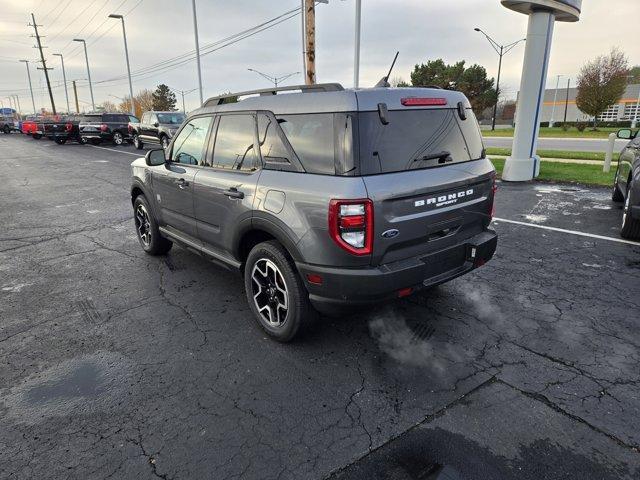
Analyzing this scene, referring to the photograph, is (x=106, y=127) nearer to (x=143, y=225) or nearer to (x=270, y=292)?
(x=143, y=225)

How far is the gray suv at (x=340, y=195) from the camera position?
9.41ft

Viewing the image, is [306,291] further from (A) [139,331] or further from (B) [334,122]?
(A) [139,331]

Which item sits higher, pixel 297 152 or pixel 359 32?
pixel 359 32

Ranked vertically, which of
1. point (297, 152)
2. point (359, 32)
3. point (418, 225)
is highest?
point (359, 32)

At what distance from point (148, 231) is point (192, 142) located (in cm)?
180

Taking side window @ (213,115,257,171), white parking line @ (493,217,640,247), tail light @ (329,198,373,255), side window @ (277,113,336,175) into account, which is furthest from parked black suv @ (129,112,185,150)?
tail light @ (329,198,373,255)

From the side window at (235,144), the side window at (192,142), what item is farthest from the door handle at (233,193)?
the side window at (192,142)

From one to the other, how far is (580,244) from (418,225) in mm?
4005

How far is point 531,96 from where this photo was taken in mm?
10586

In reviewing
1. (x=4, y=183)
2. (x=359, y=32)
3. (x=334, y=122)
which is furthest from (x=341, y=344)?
(x=359, y=32)

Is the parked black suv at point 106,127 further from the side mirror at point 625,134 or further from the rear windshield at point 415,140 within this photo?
the rear windshield at point 415,140

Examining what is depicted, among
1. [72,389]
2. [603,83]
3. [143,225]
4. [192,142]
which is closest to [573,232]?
[192,142]

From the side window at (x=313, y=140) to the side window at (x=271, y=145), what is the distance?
10 centimetres

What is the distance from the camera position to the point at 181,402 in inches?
113
